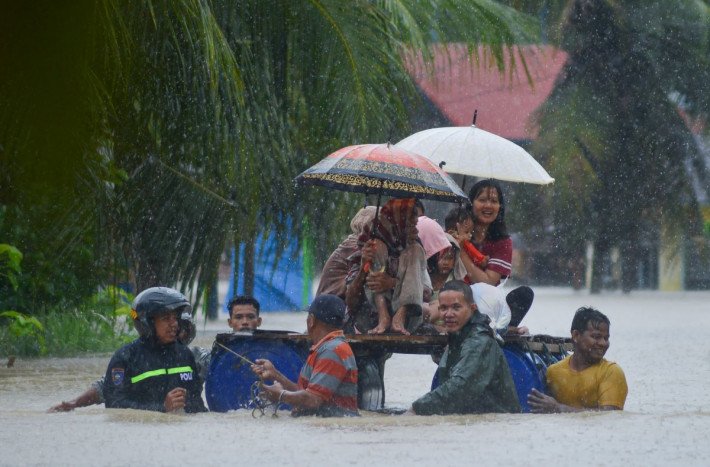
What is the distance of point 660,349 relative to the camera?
13719mm

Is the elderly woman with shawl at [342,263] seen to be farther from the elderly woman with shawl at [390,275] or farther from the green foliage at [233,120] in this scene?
the green foliage at [233,120]

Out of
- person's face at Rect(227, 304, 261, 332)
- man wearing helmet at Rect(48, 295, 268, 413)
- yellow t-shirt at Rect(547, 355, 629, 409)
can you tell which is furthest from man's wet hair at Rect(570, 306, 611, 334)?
person's face at Rect(227, 304, 261, 332)

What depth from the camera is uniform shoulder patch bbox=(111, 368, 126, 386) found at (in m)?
5.78

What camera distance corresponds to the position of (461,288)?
598 centimetres

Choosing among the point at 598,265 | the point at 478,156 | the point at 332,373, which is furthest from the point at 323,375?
the point at 598,265

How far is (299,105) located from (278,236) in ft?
4.44

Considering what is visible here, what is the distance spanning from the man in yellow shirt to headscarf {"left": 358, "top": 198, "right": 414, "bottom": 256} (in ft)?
3.49

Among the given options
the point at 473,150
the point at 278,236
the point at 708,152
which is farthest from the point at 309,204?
the point at 708,152

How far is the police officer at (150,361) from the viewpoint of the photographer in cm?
580

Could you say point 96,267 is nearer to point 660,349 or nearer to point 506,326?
point 506,326

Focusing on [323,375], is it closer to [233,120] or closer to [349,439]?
[349,439]

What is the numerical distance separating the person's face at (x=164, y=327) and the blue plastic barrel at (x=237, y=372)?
0.40 metres

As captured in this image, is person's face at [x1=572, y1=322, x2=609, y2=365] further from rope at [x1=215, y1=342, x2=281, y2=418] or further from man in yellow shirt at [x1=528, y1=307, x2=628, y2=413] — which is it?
rope at [x1=215, y1=342, x2=281, y2=418]

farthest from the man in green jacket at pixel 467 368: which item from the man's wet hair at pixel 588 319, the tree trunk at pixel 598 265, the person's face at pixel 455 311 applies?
the tree trunk at pixel 598 265
